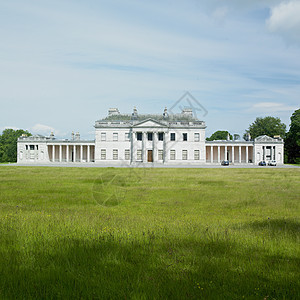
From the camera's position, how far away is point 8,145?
105312 mm

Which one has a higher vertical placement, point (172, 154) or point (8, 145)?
point (8, 145)

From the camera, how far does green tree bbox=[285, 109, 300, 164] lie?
3329 inches

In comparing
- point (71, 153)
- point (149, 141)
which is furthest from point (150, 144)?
point (71, 153)

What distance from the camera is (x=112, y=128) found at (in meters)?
82.1

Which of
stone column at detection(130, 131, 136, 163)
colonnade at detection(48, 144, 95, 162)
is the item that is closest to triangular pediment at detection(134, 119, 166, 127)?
stone column at detection(130, 131, 136, 163)

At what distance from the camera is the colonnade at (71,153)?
86.5 m

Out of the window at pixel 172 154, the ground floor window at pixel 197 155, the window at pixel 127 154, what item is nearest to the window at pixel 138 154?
the window at pixel 127 154

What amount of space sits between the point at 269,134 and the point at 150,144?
46500mm

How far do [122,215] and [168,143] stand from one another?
6917cm

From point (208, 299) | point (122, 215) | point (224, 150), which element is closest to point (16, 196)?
→ point (122, 215)

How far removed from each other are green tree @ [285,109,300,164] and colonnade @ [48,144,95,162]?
5524 cm

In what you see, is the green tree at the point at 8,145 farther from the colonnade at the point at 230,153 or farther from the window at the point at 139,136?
the colonnade at the point at 230,153

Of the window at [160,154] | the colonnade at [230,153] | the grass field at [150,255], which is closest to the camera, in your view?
the grass field at [150,255]

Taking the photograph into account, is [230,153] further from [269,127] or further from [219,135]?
[219,135]
